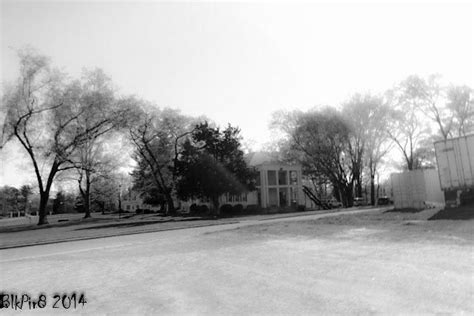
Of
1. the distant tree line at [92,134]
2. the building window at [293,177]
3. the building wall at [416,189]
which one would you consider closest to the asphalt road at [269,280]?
the building wall at [416,189]

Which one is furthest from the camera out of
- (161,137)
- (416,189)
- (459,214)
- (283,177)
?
(283,177)

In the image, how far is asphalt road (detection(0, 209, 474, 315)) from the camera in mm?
4984

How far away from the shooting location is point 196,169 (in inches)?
1471

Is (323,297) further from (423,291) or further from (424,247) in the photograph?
(424,247)

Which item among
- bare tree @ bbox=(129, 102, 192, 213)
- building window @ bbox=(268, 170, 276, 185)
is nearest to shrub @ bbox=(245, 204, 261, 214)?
building window @ bbox=(268, 170, 276, 185)

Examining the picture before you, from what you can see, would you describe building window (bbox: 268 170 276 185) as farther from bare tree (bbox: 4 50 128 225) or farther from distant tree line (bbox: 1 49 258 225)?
bare tree (bbox: 4 50 128 225)

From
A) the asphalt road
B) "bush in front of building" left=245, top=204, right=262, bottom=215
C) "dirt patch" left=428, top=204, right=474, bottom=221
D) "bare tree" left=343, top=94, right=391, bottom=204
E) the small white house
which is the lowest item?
the asphalt road

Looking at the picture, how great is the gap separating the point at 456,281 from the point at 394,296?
1.35m

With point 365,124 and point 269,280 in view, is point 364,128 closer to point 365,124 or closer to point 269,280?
point 365,124

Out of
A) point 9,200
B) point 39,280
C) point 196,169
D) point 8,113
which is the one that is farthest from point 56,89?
point 9,200

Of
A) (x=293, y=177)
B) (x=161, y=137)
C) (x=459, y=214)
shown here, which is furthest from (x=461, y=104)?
(x=161, y=137)

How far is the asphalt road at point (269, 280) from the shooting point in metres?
4.98

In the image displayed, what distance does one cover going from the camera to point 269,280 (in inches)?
259

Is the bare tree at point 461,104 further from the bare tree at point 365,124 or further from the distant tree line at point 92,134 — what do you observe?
the distant tree line at point 92,134
